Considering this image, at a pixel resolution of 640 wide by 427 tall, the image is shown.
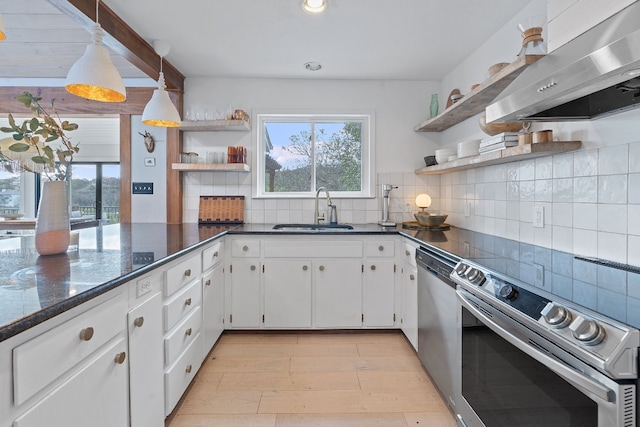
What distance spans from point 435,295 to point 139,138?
9.85ft

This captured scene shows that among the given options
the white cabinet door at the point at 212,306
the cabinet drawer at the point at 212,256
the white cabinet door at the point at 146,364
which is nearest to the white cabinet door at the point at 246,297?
the white cabinet door at the point at 212,306

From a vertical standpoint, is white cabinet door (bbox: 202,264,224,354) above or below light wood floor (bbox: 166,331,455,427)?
above

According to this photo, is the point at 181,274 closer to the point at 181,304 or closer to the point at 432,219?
the point at 181,304

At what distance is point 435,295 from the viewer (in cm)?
184

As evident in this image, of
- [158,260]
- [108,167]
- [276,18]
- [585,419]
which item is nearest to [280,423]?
[158,260]

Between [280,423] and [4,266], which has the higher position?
[4,266]

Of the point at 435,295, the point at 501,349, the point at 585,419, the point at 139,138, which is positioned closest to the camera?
the point at 585,419

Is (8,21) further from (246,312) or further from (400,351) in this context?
(400,351)

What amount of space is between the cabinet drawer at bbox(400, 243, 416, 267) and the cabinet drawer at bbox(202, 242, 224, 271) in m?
1.41

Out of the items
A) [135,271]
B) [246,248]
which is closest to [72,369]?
[135,271]

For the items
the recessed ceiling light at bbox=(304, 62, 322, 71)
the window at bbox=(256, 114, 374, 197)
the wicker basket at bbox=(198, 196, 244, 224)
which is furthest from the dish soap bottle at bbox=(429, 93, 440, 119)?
the wicker basket at bbox=(198, 196, 244, 224)

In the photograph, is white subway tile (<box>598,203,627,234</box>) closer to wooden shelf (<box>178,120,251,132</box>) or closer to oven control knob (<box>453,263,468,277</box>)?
oven control knob (<box>453,263,468,277</box>)

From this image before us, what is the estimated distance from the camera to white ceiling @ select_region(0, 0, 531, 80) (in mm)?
2016

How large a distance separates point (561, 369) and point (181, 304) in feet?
5.36
